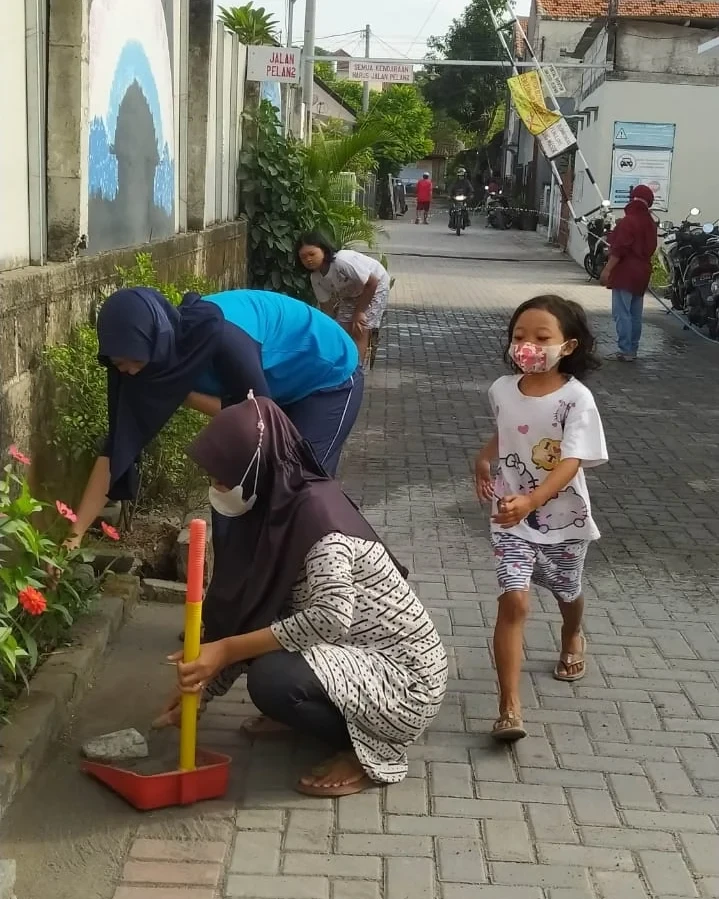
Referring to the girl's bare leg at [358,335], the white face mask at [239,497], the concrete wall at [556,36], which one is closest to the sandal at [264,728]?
the white face mask at [239,497]

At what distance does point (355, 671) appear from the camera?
127 inches

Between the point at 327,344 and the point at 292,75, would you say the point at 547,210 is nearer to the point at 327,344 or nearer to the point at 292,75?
the point at 292,75

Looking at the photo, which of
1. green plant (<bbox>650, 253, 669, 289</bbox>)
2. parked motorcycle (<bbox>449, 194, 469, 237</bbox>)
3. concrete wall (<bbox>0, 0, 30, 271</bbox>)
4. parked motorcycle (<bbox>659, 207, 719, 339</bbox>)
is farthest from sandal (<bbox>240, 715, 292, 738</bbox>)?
parked motorcycle (<bbox>449, 194, 469, 237</bbox>)

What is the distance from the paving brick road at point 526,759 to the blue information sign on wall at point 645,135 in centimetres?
1673

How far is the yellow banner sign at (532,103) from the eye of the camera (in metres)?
20.4

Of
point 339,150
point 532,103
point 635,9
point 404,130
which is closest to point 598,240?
point 532,103

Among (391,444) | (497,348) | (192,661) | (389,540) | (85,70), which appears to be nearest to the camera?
(192,661)

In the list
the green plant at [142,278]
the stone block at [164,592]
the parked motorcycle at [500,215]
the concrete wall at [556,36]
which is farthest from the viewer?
the parked motorcycle at [500,215]

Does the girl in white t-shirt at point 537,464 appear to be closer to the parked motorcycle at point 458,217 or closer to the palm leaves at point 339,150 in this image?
the palm leaves at point 339,150

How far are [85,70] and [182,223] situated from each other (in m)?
3.44

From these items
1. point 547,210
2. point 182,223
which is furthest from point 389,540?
point 547,210

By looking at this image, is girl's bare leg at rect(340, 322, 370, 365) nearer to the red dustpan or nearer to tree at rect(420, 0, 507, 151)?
the red dustpan

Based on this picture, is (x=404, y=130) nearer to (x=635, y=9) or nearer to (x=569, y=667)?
(x=635, y=9)

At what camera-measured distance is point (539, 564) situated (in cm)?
397
